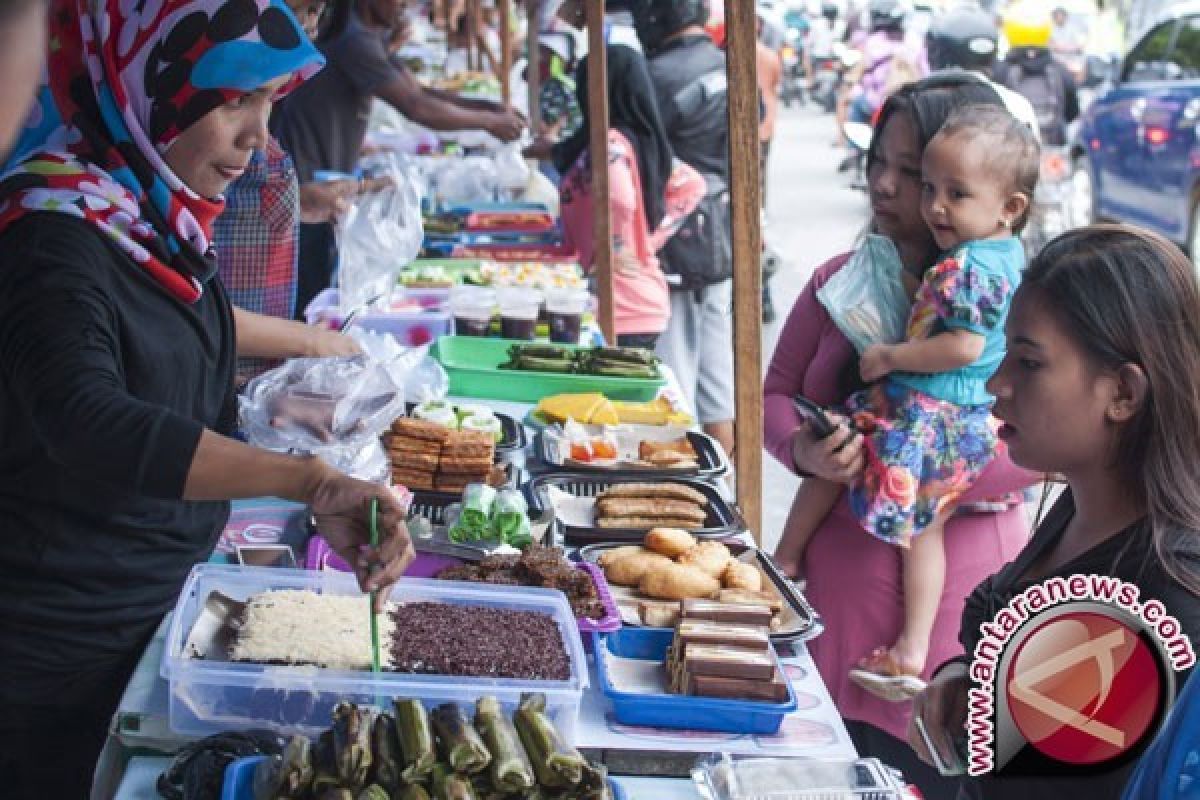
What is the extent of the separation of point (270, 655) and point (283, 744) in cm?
17

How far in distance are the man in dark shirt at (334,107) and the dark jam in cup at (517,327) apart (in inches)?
48.7

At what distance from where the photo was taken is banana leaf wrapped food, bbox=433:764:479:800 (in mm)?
1607

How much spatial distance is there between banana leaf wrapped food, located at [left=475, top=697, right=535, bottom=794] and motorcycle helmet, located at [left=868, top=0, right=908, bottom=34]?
13647 millimetres

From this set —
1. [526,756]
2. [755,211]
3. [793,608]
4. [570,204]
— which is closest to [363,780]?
[526,756]

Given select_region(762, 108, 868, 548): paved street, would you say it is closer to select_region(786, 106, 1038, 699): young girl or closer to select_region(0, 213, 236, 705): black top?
select_region(786, 106, 1038, 699): young girl

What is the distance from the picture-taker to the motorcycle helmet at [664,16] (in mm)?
5492

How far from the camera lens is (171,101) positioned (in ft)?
6.81

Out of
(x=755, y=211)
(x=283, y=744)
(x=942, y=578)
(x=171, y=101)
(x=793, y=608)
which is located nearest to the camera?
(x=283, y=744)

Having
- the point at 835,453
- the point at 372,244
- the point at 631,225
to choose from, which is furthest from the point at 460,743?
the point at 631,225

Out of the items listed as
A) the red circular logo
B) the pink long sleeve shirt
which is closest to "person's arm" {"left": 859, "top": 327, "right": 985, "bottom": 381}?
the red circular logo

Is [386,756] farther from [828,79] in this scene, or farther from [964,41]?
[828,79]

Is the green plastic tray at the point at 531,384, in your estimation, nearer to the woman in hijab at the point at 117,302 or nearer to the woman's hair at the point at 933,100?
the woman's hair at the point at 933,100

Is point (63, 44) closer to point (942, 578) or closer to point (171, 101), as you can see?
point (171, 101)

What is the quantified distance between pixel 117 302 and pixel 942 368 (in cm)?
175
